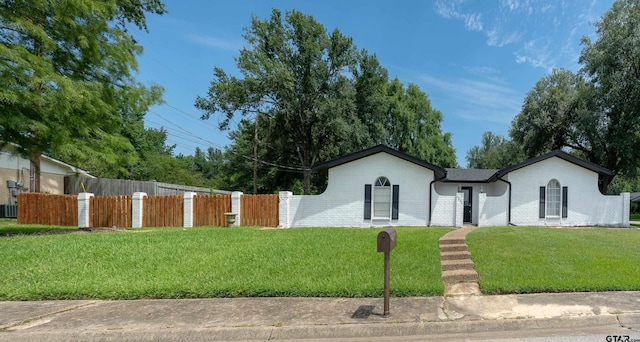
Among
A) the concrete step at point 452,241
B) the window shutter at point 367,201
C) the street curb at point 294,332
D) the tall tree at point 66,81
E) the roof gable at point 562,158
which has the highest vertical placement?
the tall tree at point 66,81

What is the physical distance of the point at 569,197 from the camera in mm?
15414

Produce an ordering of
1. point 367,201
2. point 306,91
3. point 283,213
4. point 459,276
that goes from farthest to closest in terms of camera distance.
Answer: point 306,91 < point 367,201 < point 283,213 < point 459,276

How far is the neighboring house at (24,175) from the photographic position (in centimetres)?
1912

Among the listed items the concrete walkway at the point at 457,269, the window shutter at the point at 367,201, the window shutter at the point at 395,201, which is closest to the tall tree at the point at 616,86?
the window shutter at the point at 395,201

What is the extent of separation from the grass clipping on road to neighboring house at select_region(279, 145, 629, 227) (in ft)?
16.5

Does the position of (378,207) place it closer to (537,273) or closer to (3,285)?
(537,273)

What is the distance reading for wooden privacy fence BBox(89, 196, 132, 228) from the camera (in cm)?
1468

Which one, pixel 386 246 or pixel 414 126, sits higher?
pixel 414 126

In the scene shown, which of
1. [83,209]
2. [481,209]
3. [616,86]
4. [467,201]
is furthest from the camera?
[616,86]

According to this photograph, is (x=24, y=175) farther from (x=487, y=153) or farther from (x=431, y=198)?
(x=487, y=153)

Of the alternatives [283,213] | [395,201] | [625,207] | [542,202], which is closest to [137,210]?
[283,213]

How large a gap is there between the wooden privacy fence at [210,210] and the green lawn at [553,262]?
390 inches

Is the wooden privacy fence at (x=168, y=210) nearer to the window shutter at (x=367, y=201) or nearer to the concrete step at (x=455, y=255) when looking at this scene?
the window shutter at (x=367, y=201)

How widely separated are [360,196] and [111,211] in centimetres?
1092
